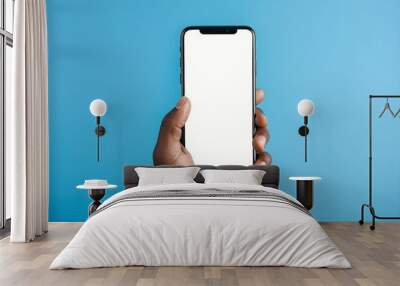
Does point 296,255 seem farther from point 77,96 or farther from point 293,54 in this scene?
point 77,96

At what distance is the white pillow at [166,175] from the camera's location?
6.26m

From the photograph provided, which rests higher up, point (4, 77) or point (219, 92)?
point (4, 77)

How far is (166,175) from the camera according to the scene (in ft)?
20.7

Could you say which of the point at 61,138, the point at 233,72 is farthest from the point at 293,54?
the point at 61,138

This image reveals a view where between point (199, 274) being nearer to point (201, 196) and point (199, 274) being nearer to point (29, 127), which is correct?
point (201, 196)

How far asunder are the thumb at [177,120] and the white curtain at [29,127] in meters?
1.51

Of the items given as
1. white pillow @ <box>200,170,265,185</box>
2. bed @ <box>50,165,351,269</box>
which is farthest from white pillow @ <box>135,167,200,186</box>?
bed @ <box>50,165,351,269</box>

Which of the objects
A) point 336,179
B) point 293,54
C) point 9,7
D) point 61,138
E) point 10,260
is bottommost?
point 10,260

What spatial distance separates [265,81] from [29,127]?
2.96m

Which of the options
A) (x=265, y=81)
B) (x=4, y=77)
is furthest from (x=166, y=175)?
(x=4, y=77)

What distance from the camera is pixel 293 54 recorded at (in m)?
6.98

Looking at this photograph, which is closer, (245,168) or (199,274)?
(199,274)

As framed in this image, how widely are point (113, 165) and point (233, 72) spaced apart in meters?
1.93

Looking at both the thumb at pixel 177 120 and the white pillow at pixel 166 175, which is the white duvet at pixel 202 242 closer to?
the white pillow at pixel 166 175
